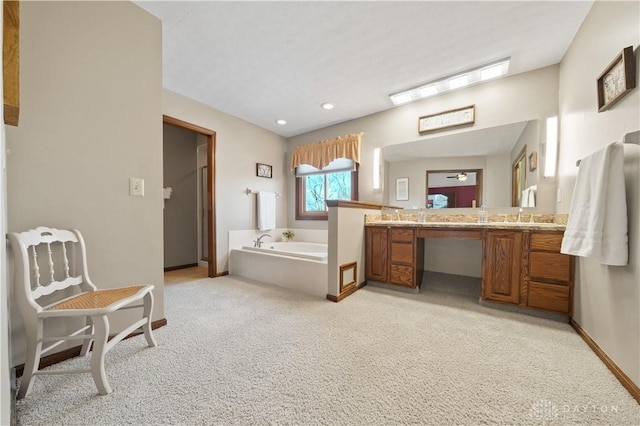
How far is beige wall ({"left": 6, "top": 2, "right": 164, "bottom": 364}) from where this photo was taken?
48.9 inches

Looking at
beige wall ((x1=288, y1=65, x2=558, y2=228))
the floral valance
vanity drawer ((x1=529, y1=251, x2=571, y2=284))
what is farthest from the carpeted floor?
the floral valance

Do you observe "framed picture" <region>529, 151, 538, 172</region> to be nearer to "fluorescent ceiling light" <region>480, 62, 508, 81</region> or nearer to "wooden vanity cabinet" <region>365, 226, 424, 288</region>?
"fluorescent ceiling light" <region>480, 62, 508, 81</region>

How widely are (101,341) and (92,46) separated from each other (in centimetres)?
174

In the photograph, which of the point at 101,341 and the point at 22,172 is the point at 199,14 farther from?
the point at 101,341

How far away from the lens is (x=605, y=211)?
1277mm

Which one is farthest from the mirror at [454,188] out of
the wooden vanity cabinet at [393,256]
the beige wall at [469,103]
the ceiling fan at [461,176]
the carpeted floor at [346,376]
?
the carpeted floor at [346,376]

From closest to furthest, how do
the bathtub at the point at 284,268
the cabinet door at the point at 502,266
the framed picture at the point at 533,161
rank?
the cabinet door at the point at 502,266 → the framed picture at the point at 533,161 → the bathtub at the point at 284,268

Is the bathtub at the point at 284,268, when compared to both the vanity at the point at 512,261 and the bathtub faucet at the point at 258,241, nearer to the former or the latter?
the bathtub faucet at the point at 258,241

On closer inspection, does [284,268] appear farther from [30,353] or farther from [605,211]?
[605,211]

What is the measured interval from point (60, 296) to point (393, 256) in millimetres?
2624

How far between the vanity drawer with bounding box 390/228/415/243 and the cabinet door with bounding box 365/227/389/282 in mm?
93

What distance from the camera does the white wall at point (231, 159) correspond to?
2.89m

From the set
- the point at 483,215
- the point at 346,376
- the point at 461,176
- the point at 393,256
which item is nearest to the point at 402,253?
the point at 393,256

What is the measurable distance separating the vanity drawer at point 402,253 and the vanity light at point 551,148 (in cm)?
143
